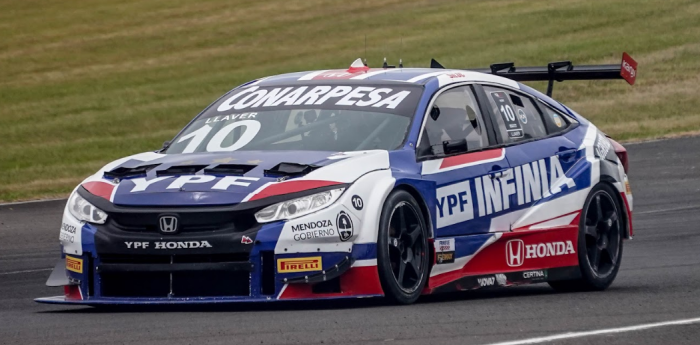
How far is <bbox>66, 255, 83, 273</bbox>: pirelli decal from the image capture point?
7.26 meters

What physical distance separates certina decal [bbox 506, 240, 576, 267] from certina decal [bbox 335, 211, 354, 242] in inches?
66.0

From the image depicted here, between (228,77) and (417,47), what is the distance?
554 centimetres

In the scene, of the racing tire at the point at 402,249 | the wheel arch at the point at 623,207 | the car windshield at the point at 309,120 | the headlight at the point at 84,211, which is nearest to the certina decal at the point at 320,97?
the car windshield at the point at 309,120

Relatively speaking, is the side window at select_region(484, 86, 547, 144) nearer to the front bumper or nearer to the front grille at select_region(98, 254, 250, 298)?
the front bumper

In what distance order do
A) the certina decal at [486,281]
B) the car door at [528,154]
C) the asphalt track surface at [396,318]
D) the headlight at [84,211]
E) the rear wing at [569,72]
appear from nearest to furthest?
1. the asphalt track surface at [396,318]
2. the headlight at [84,211]
3. the certina decal at [486,281]
4. the car door at [528,154]
5. the rear wing at [569,72]

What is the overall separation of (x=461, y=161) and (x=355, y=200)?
1202 mm

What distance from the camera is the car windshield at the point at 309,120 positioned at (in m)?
7.93

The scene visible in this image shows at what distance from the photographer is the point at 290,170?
7145mm

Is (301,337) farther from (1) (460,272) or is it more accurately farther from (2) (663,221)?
(2) (663,221)

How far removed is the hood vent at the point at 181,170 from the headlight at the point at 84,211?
37cm

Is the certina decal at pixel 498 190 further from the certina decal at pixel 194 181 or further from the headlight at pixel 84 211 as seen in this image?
the headlight at pixel 84 211

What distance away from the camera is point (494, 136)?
8.59 metres

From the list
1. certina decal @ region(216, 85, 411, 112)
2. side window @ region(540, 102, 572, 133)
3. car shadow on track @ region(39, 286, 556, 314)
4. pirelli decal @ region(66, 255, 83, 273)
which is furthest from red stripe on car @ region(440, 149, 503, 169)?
pirelli decal @ region(66, 255, 83, 273)

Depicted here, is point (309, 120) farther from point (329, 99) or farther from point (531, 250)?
point (531, 250)
